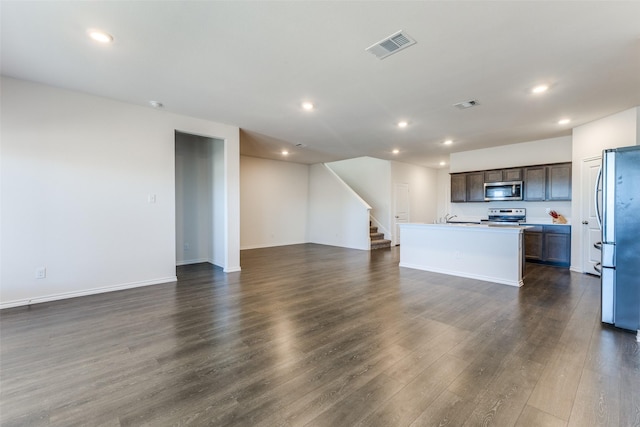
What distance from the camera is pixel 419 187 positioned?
32.5 feet

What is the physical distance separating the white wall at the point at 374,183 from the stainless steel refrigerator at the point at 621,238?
5894 mm

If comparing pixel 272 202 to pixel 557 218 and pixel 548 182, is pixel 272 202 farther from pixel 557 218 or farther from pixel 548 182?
pixel 557 218

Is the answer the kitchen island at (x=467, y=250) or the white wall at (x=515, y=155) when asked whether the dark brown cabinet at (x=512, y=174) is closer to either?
the white wall at (x=515, y=155)

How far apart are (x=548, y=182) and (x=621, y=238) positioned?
12.4 ft

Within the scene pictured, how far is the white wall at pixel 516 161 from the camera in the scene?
19.8 feet

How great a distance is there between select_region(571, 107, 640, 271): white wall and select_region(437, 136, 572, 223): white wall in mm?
808

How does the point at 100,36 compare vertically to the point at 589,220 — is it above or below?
above

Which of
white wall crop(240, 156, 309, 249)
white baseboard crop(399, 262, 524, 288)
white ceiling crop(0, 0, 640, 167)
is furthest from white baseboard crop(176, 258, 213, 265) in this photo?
white baseboard crop(399, 262, 524, 288)

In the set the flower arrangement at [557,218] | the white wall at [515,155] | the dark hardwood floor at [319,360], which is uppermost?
the white wall at [515,155]

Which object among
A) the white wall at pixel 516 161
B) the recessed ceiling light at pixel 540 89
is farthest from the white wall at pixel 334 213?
the recessed ceiling light at pixel 540 89

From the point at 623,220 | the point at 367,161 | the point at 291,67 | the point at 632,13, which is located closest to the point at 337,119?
the point at 291,67

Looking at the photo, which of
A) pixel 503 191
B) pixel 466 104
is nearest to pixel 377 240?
pixel 503 191

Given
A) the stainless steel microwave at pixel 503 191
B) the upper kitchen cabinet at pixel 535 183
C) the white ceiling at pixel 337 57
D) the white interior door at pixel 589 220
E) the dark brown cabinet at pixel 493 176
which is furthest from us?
the dark brown cabinet at pixel 493 176

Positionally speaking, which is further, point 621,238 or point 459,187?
point 459,187
